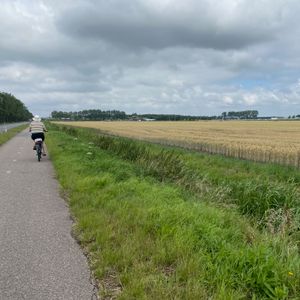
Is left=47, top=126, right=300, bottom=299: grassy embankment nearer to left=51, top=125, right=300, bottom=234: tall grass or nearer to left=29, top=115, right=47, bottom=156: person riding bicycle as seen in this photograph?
left=51, top=125, right=300, bottom=234: tall grass

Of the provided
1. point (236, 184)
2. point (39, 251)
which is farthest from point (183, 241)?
point (236, 184)

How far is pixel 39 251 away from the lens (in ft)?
16.3

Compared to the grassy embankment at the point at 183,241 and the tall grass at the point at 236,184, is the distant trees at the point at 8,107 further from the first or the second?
the grassy embankment at the point at 183,241

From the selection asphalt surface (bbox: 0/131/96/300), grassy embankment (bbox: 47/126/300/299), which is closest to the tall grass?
grassy embankment (bbox: 47/126/300/299)

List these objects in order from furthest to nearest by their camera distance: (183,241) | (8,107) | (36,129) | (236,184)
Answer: (8,107) < (36,129) < (236,184) < (183,241)

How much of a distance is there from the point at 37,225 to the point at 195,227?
2.71m

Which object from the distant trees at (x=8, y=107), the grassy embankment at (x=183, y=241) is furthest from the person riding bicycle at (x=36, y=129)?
the distant trees at (x=8, y=107)

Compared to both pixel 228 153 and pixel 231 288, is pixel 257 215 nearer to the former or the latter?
pixel 231 288

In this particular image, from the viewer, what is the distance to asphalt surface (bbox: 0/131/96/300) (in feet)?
12.6

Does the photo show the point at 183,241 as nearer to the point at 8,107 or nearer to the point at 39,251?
the point at 39,251

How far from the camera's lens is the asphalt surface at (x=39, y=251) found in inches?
151

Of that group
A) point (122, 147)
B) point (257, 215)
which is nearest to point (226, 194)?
point (257, 215)

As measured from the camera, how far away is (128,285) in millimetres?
3799

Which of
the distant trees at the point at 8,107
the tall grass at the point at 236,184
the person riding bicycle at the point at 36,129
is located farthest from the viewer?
the distant trees at the point at 8,107
